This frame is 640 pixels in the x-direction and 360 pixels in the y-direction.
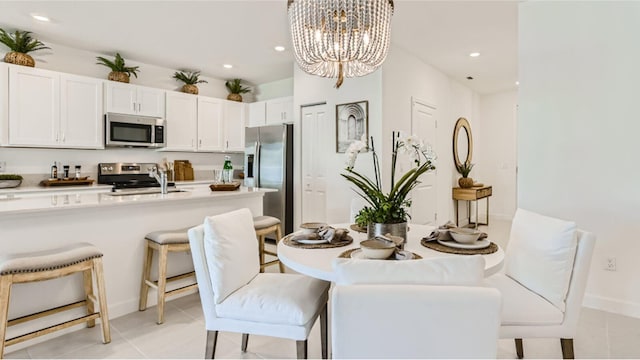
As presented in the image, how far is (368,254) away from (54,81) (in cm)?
424

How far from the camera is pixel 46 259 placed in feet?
6.17

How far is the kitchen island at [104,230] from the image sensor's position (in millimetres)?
2086

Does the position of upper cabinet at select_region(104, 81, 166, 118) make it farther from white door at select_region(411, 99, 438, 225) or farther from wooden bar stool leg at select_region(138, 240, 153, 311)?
white door at select_region(411, 99, 438, 225)

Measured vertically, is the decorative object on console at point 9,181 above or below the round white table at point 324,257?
above

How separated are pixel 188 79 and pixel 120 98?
1.03 meters

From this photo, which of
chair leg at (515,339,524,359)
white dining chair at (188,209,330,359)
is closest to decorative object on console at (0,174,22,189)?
white dining chair at (188,209,330,359)

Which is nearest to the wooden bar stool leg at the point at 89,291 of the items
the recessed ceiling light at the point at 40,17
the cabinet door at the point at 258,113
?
the recessed ceiling light at the point at 40,17

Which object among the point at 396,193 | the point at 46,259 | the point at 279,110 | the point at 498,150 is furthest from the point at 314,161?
the point at 498,150

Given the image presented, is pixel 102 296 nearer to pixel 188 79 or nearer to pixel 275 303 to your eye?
pixel 275 303

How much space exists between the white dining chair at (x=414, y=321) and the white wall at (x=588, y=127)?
7.91 feet

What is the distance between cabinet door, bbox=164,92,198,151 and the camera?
484cm

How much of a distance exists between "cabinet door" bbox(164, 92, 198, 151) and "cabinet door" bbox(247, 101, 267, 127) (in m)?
0.89

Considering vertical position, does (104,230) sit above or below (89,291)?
above

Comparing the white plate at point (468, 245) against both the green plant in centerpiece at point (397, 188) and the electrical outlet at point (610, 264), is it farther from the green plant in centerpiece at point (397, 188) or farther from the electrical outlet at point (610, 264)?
the electrical outlet at point (610, 264)
